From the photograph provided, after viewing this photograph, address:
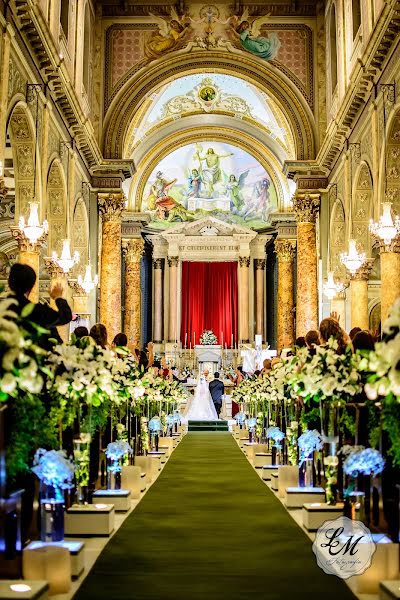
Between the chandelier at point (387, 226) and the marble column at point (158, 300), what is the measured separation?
19222mm

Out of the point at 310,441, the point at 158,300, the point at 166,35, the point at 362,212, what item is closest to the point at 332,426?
the point at 310,441

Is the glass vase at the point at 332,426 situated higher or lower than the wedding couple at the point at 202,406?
higher

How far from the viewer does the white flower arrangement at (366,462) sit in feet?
16.8

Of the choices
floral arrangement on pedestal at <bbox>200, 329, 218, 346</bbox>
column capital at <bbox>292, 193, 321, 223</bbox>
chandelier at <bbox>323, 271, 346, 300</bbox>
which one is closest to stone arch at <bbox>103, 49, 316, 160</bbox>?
column capital at <bbox>292, 193, 321, 223</bbox>

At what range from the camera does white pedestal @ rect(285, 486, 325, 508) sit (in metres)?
7.22

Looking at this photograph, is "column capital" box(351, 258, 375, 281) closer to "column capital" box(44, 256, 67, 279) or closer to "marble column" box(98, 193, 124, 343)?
"column capital" box(44, 256, 67, 279)

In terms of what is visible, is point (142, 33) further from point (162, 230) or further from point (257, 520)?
point (257, 520)

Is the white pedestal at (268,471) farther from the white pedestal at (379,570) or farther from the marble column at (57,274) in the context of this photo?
the marble column at (57,274)

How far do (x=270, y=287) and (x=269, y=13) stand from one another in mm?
13571

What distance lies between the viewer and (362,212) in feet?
61.8

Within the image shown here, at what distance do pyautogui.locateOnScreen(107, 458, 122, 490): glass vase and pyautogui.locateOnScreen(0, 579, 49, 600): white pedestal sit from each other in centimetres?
325

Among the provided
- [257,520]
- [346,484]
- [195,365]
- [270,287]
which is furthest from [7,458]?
[270,287]

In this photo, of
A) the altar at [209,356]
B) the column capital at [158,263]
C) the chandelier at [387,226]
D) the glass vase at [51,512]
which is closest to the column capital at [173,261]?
the column capital at [158,263]

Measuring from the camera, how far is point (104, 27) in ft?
74.4
